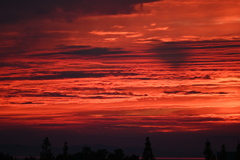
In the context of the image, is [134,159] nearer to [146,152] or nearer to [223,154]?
[146,152]

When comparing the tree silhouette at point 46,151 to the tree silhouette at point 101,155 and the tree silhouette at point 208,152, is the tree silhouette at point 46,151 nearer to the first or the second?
the tree silhouette at point 101,155

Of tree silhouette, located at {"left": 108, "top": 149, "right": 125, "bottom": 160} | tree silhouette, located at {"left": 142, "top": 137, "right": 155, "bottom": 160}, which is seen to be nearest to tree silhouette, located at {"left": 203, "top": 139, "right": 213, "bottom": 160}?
tree silhouette, located at {"left": 142, "top": 137, "right": 155, "bottom": 160}

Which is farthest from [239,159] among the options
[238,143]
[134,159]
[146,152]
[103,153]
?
[103,153]

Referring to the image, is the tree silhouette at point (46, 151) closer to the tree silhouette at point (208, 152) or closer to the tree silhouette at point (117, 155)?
the tree silhouette at point (117, 155)

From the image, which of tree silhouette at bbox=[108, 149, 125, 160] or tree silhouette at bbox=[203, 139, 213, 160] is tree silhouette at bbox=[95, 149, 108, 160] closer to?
tree silhouette at bbox=[108, 149, 125, 160]

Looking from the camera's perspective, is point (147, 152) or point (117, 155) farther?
point (117, 155)

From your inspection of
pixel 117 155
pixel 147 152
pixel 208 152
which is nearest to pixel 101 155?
pixel 117 155

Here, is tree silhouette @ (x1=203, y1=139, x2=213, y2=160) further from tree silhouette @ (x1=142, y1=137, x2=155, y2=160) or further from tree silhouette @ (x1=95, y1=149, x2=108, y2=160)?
tree silhouette @ (x1=95, y1=149, x2=108, y2=160)

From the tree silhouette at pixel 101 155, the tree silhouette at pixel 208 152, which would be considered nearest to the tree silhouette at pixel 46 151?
the tree silhouette at pixel 101 155

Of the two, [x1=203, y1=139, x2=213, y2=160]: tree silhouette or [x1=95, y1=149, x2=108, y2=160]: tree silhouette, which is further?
[x1=95, y1=149, x2=108, y2=160]: tree silhouette

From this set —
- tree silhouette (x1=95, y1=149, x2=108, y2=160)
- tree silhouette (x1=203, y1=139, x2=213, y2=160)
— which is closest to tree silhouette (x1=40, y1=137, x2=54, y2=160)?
tree silhouette (x1=95, y1=149, x2=108, y2=160)

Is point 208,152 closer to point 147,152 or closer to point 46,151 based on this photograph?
point 147,152

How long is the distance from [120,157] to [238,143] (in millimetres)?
36237

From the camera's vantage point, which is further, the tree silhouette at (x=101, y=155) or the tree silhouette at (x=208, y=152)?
the tree silhouette at (x=101, y=155)
